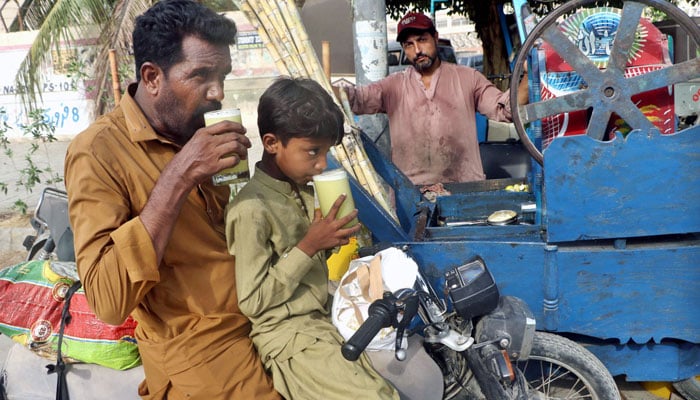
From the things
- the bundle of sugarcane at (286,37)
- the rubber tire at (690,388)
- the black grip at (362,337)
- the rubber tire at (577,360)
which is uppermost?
the bundle of sugarcane at (286,37)

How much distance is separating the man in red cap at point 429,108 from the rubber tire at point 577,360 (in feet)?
5.93

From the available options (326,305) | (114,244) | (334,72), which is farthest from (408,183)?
(334,72)

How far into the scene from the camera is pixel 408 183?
11.1ft

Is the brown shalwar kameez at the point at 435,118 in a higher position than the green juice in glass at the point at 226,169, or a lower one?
lower

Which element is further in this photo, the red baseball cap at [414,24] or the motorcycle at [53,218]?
the red baseball cap at [414,24]

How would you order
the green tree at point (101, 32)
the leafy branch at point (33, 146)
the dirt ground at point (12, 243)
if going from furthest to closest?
1. the green tree at point (101, 32)
2. the leafy branch at point (33, 146)
3. the dirt ground at point (12, 243)

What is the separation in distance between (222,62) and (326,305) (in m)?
0.81

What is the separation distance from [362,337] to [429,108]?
2860 millimetres

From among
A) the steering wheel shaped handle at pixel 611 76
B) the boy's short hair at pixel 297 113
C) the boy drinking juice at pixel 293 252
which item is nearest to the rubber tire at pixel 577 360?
the steering wheel shaped handle at pixel 611 76

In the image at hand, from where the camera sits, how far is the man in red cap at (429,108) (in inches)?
161

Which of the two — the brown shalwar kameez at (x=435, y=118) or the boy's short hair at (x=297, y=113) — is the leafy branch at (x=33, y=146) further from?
the boy's short hair at (x=297, y=113)

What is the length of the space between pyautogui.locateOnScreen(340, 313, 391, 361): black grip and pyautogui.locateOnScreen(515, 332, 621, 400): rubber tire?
3.90 feet

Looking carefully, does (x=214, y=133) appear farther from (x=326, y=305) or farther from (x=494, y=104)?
(x=494, y=104)

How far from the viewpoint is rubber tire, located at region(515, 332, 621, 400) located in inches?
98.3
